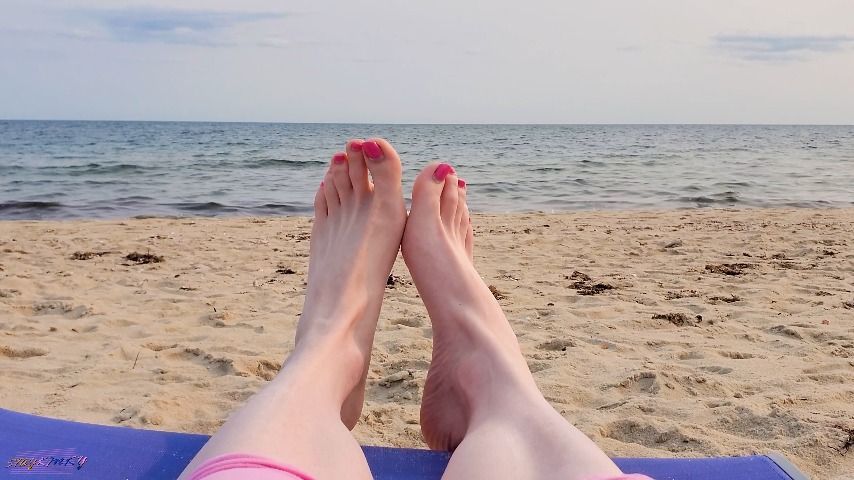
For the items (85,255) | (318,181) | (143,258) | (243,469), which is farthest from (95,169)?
(243,469)

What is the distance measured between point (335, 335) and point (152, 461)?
17.9 inches

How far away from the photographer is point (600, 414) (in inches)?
72.9

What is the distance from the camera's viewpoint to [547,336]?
249 centimetres

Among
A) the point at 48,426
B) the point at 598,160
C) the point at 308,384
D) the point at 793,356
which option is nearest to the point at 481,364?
the point at 308,384

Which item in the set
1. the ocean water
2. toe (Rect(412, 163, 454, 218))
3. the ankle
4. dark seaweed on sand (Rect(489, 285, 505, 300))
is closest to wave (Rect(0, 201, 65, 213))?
the ocean water

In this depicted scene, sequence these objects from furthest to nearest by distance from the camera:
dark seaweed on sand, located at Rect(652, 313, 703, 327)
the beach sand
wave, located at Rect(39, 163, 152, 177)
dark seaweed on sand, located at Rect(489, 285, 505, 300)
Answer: wave, located at Rect(39, 163, 152, 177) < dark seaweed on sand, located at Rect(489, 285, 505, 300) < dark seaweed on sand, located at Rect(652, 313, 703, 327) < the beach sand

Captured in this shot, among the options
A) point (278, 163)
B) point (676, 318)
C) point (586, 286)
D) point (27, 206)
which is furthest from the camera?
point (278, 163)

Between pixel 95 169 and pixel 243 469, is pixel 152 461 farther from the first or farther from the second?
pixel 95 169

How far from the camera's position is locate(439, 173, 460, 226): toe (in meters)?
2.17

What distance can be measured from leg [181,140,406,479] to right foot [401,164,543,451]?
10 centimetres

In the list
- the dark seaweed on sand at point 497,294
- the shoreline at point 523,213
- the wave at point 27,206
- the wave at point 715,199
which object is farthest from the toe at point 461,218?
the wave at point 715,199

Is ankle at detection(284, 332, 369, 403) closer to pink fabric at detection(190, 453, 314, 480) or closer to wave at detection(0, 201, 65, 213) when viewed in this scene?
pink fabric at detection(190, 453, 314, 480)

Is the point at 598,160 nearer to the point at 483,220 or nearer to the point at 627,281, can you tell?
the point at 483,220

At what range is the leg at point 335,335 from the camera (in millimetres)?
1002
